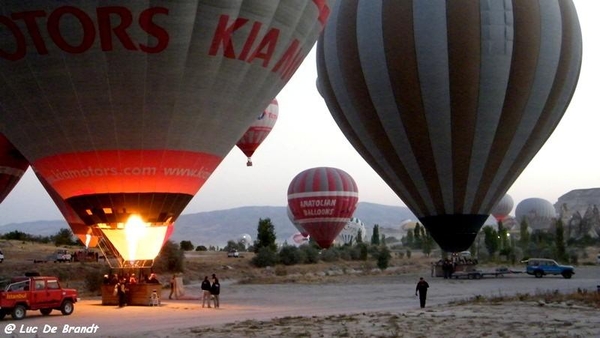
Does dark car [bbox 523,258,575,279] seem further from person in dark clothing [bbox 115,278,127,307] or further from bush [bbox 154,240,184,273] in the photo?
person in dark clothing [bbox 115,278,127,307]

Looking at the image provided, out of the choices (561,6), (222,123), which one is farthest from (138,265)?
(561,6)

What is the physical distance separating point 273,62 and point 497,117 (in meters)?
10.0

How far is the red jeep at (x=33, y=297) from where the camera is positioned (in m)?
17.4

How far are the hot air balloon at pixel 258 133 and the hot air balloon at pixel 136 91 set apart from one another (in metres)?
26.6

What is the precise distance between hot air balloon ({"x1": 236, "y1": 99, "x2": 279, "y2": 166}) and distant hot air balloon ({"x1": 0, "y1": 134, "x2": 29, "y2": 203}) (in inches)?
764

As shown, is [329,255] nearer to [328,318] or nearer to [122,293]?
[122,293]

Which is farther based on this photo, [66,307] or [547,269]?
[547,269]

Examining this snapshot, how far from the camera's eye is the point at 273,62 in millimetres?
18953

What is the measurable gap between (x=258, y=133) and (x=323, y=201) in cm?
941

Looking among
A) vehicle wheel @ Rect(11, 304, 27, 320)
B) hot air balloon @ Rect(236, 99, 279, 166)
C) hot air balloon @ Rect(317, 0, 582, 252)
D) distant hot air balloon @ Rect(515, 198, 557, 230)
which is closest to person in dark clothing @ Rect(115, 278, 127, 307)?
vehicle wheel @ Rect(11, 304, 27, 320)

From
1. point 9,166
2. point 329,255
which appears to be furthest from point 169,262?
point 329,255

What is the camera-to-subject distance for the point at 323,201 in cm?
5338

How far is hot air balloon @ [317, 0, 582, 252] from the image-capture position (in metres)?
24.8

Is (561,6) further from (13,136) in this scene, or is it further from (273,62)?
(13,136)
